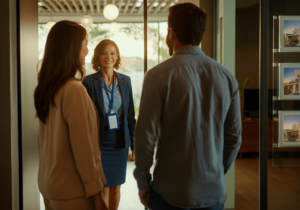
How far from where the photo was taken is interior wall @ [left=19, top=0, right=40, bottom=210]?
2.19 metres

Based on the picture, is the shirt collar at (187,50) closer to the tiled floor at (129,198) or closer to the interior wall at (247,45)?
the tiled floor at (129,198)

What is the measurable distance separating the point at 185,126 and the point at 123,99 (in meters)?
1.61

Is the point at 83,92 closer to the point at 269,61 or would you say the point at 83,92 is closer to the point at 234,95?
the point at 234,95

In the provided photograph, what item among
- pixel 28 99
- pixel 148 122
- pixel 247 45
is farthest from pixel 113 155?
pixel 247 45

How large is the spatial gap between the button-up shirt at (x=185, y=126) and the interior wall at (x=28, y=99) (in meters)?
1.32

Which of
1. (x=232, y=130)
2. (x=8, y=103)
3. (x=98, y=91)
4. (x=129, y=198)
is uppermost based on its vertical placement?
(x=98, y=91)

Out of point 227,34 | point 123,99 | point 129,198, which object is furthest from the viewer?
point 129,198

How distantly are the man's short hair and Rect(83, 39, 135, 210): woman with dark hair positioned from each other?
1.52 metres

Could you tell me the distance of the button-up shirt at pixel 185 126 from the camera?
4.09 feet

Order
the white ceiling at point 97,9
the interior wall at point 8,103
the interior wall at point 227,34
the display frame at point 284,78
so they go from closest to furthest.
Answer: the interior wall at point 8,103
the display frame at point 284,78
the interior wall at point 227,34
the white ceiling at point 97,9

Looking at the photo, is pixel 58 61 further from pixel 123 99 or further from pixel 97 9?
pixel 97 9

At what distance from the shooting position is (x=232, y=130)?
A: 140cm

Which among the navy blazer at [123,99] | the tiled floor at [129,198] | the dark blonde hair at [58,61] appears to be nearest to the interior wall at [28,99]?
the navy blazer at [123,99]

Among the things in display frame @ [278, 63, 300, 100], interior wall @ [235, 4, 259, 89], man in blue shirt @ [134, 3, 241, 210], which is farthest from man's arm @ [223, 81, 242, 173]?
interior wall @ [235, 4, 259, 89]
